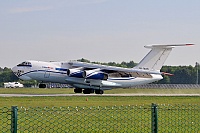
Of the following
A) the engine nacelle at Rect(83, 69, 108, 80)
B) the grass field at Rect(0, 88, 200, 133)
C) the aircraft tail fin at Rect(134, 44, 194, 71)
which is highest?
the aircraft tail fin at Rect(134, 44, 194, 71)

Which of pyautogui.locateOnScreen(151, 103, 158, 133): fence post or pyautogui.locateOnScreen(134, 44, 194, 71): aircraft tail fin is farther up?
pyautogui.locateOnScreen(134, 44, 194, 71): aircraft tail fin

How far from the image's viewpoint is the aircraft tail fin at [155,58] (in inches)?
2238

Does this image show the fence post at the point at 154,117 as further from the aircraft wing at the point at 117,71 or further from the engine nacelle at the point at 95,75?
the aircraft wing at the point at 117,71

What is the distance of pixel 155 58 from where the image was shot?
5741 centimetres

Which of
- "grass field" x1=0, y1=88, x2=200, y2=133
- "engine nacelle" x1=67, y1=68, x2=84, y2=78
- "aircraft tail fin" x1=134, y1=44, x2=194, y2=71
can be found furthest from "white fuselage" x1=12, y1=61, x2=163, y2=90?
"grass field" x1=0, y1=88, x2=200, y2=133

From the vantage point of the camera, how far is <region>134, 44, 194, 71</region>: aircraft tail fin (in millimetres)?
56844

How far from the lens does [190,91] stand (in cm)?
6341

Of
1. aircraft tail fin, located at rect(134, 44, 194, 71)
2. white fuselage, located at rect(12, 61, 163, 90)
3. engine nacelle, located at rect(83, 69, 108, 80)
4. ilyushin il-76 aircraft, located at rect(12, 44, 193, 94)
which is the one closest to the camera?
white fuselage, located at rect(12, 61, 163, 90)

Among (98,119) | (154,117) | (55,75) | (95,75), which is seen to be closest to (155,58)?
(95,75)

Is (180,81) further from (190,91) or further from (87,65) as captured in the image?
(87,65)

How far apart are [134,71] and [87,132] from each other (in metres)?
40.7

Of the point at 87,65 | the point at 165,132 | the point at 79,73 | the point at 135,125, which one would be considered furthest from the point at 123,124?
the point at 87,65

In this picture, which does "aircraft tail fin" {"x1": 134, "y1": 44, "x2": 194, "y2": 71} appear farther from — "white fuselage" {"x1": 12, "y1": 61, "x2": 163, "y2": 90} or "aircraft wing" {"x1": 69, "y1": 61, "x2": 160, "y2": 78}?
"white fuselage" {"x1": 12, "y1": 61, "x2": 163, "y2": 90}

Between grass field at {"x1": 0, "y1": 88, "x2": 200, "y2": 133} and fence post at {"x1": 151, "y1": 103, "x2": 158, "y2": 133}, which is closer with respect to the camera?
fence post at {"x1": 151, "y1": 103, "x2": 158, "y2": 133}
